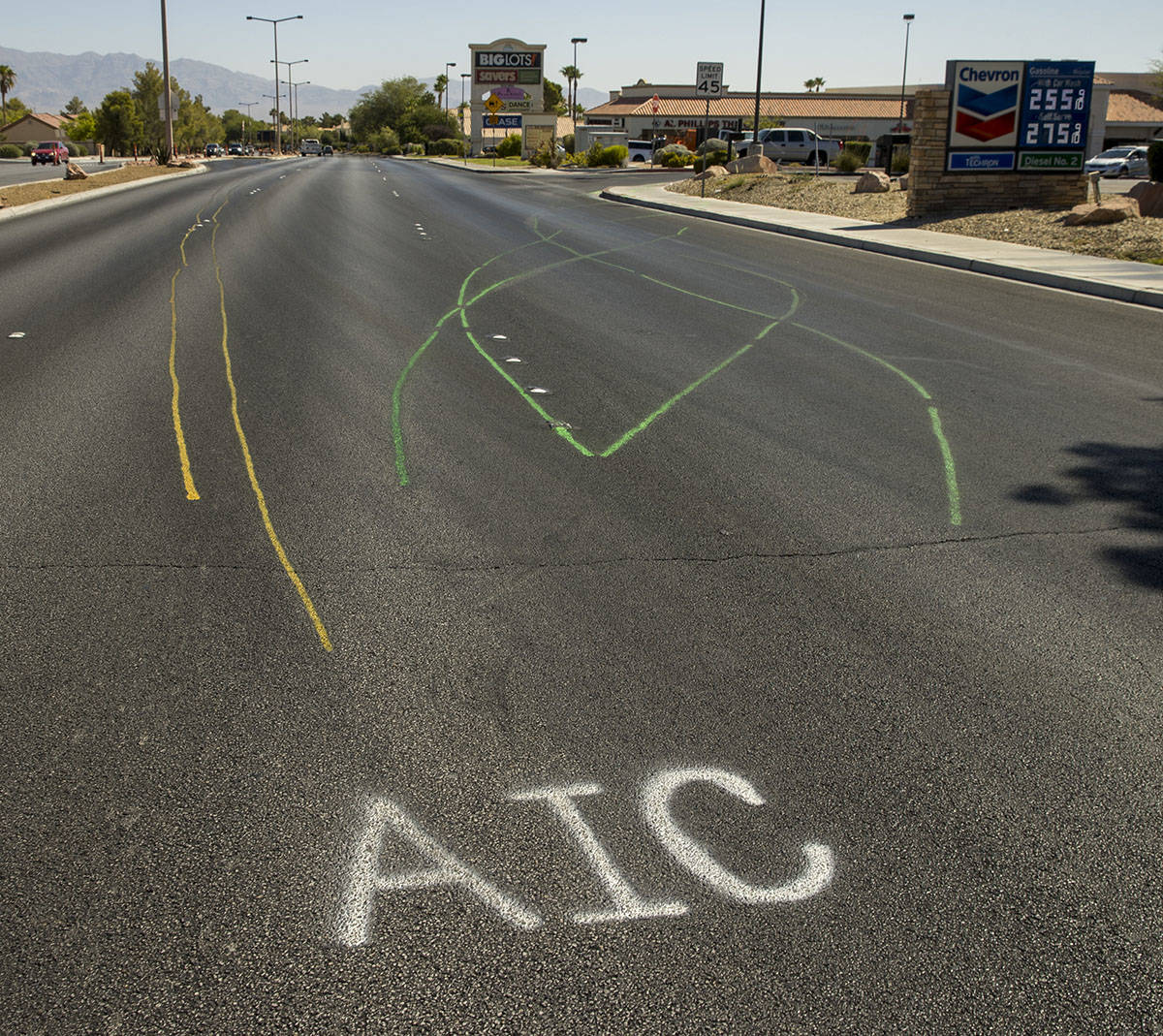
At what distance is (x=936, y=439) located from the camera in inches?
316

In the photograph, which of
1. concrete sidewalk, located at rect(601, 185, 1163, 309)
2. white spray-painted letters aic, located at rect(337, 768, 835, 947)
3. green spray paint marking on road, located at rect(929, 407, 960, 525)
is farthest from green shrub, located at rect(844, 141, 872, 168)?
white spray-painted letters aic, located at rect(337, 768, 835, 947)

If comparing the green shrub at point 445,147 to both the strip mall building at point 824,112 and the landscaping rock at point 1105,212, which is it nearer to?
the strip mall building at point 824,112

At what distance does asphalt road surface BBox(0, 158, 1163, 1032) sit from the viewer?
303 centimetres

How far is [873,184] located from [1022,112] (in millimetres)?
5784

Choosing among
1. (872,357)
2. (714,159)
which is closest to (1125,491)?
(872,357)

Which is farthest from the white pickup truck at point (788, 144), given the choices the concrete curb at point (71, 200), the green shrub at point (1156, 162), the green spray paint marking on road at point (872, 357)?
the green spray paint marking on road at point (872, 357)

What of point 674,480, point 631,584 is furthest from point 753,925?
point 674,480

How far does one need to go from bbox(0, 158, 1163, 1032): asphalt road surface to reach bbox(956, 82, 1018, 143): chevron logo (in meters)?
15.6

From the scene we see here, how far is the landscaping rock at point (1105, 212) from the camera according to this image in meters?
20.3

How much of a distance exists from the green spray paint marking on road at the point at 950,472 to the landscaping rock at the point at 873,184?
73.1 ft

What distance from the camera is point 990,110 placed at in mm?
23609

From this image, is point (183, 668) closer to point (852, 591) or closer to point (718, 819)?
point (718, 819)

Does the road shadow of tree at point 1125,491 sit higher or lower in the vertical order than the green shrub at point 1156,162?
lower

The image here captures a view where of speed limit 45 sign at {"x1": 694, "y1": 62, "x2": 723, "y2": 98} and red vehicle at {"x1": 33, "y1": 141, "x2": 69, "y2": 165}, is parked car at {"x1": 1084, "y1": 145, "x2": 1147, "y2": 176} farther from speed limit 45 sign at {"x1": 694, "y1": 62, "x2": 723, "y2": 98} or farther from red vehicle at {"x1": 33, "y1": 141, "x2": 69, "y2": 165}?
red vehicle at {"x1": 33, "y1": 141, "x2": 69, "y2": 165}
